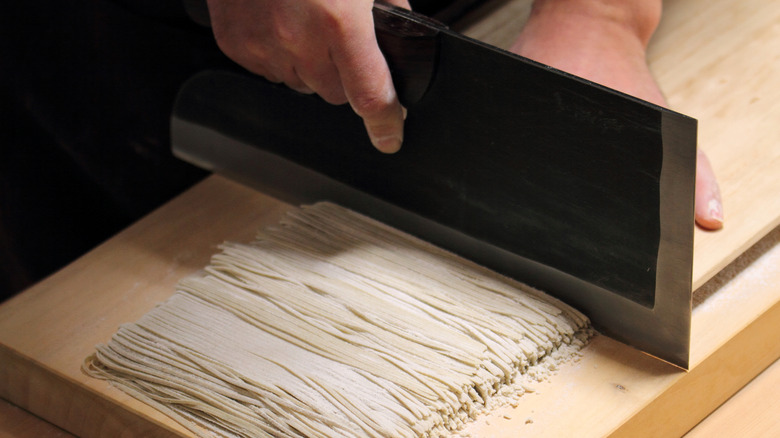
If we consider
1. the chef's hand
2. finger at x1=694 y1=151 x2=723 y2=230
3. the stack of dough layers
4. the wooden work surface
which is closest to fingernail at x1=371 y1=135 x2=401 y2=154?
the chef's hand

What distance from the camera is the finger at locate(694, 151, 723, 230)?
41.4 inches

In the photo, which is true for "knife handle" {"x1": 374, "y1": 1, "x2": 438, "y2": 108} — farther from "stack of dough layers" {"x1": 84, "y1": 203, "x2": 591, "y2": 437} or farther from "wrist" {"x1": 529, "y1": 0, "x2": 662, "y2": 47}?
"wrist" {"x1": 529, "y1": 0, "x2": 662, "y2": 47}

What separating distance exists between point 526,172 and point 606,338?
0.21 meters

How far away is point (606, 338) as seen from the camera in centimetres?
100

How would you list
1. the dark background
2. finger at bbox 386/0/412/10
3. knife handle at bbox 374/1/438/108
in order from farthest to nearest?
the dark background, finger at bbox 386/0/412/10, knife handle at bbox 374/1/438/108

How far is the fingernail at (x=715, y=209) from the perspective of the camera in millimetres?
1053

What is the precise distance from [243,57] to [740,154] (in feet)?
2.16

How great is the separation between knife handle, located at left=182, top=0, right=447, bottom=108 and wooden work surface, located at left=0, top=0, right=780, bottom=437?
29 centimetres

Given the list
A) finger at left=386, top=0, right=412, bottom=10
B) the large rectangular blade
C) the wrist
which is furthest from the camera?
the wrist

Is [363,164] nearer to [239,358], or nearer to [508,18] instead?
[239,358]

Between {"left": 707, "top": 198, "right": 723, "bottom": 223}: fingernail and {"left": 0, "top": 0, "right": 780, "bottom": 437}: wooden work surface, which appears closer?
{"left": 0, "top": 0, "right": 780, "bottom": 437}: wooden work surface

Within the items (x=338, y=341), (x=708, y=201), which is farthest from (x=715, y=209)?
(x=338, y=341)

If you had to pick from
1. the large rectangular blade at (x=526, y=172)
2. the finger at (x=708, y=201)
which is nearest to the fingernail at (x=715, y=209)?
the finger at (x=708, y=201)

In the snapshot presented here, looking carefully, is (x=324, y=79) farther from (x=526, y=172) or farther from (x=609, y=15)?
(x=609, y=15)
